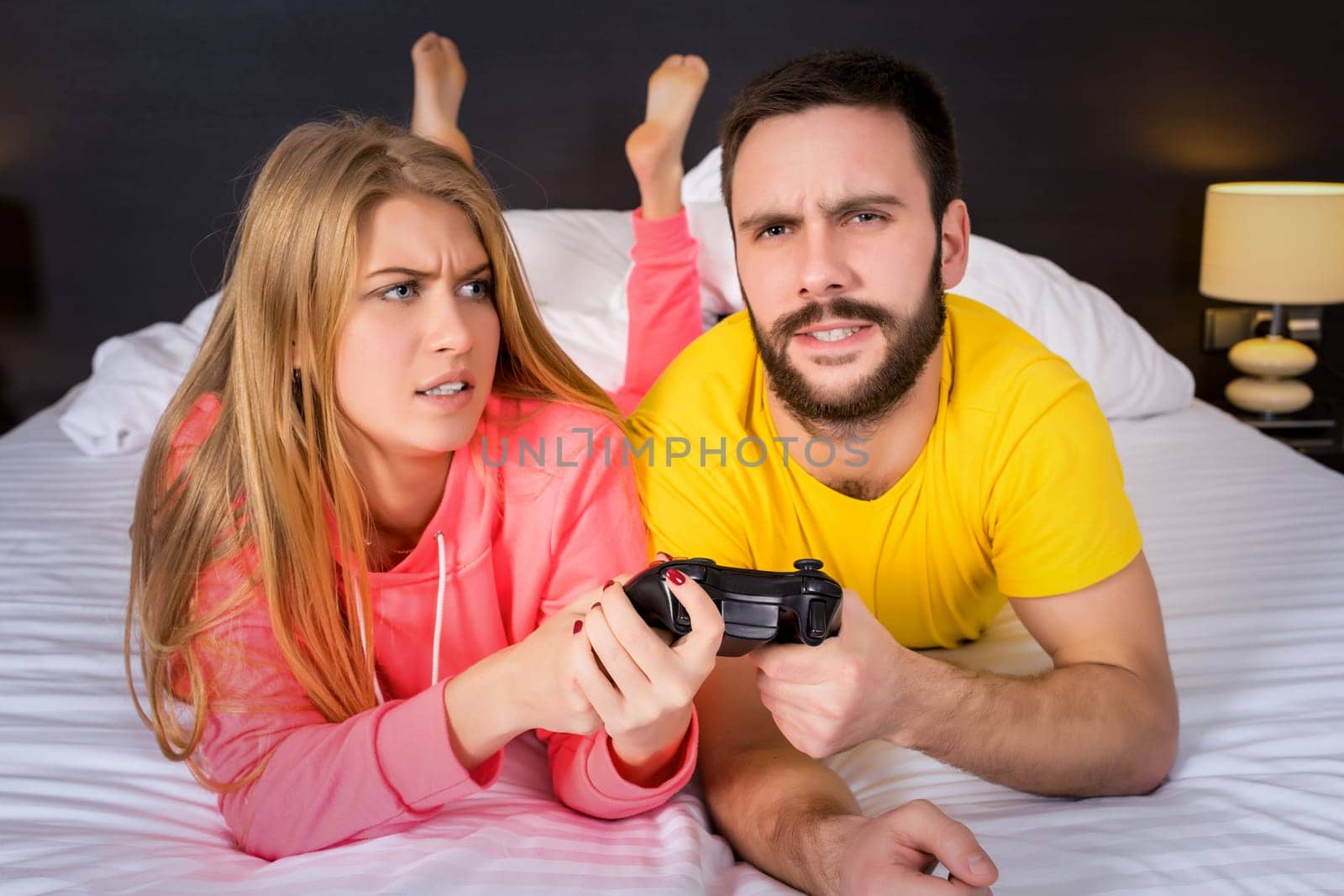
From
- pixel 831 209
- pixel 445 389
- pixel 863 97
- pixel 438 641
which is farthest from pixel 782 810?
pixel 863 97

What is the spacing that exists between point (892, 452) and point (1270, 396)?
1.62 metres

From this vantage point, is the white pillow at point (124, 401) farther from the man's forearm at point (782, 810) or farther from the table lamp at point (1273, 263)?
the table lamp at point (1273, 263)

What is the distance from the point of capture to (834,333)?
3.80ft

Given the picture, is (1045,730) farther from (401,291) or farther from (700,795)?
(401,291)

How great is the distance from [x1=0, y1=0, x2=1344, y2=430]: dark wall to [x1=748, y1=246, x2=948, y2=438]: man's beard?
1376mm

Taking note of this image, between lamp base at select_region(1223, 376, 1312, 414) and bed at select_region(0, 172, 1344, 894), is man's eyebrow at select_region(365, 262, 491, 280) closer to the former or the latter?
bed at select_region(0, 172, 1344, 894)

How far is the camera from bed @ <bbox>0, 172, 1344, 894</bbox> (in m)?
0.84

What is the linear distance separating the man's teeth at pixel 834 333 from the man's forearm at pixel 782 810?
411 millimetres

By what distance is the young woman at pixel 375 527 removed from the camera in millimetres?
899

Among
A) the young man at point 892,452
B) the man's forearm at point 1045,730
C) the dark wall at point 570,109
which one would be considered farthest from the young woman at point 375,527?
the dark wall at point 570,109

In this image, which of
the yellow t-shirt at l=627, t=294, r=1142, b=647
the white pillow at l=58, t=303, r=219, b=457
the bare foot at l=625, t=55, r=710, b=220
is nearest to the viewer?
the yellow t-shirt at l=627, t=294, r=1142, b=647

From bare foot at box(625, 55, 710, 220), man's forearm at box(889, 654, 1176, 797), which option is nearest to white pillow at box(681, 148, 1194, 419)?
bare foot at box(625, 55, 710, 220)

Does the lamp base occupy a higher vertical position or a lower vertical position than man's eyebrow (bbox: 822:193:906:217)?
lower

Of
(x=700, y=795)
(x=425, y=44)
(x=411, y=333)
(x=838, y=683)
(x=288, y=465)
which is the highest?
(x=425, y=44)
